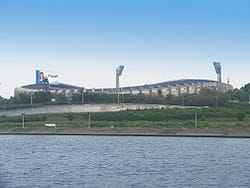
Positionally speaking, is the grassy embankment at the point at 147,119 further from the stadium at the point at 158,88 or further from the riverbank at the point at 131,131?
the stadium at the point at 158,88

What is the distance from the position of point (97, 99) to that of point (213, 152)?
3015 inches

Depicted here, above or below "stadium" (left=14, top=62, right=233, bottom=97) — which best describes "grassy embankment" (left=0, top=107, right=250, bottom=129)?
below

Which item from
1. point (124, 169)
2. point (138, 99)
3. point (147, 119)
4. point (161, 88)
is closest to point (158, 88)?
point (161, 88)

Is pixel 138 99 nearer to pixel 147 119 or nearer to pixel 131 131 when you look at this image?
pixel 147 119

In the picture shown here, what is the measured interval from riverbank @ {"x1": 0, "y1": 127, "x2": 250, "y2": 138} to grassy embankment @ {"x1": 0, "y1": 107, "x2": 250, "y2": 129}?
3.83 meters

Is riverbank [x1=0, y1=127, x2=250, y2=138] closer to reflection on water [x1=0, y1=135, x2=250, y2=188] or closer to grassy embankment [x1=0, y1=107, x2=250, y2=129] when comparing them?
grassy embankment [x1=0, y1=107, x2=250, y2=129]

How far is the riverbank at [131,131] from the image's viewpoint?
6719 cm

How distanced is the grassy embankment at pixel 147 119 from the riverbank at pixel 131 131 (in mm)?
3831

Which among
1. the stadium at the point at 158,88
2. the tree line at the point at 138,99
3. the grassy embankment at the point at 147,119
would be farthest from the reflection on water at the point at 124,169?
the stadium at the point at 158,88

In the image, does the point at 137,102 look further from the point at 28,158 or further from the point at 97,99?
the point at 28,158

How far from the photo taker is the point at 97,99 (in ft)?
381

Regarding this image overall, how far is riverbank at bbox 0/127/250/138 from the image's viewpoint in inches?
2645

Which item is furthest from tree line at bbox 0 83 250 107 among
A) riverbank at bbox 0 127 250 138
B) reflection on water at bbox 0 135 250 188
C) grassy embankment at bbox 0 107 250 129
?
reflection on water at bbox 0 135 250 188

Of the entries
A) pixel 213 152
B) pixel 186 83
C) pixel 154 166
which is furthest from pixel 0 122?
pixel 186 83
